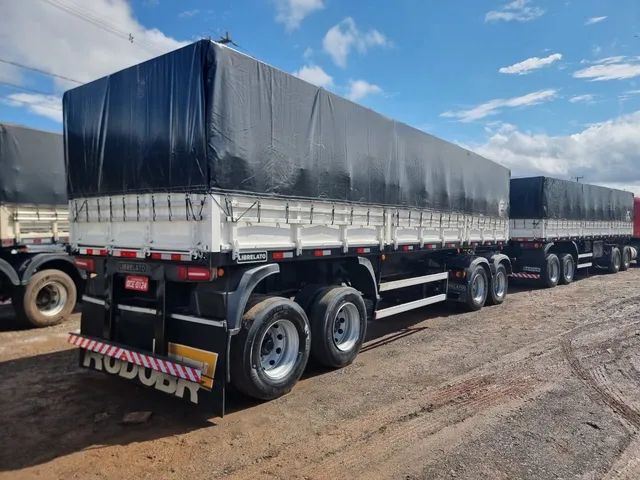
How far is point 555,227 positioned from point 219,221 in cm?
1347

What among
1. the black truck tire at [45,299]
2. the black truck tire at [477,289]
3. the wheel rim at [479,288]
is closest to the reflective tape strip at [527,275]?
the black truck tire at [477,289]

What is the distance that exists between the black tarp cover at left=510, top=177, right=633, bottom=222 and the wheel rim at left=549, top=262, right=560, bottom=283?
1534mm

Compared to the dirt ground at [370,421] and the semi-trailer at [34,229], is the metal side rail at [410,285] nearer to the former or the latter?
the dirt ground at [370,421]

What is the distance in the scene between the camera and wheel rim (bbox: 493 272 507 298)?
10.8 m

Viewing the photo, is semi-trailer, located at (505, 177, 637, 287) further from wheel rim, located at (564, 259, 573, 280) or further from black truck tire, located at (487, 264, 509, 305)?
black truck tire, located at (487, 264, 509, 305)

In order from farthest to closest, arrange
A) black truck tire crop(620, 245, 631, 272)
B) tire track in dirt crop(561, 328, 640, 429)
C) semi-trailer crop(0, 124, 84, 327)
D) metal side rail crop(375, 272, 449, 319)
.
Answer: black truck tire crop(620, 245, 631, 272), semi-trailer crop(0, 124, 84, 327), metal side rail crop(375, 272, 449, 319), tire track in dirt crop(561, 328, 640, 429)

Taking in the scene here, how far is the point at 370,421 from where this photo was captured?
4363mm

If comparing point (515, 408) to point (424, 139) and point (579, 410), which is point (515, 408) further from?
point (424, 139)

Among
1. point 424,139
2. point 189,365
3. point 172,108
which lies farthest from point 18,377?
point 424,139

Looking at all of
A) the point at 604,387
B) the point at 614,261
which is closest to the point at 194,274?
the point at 604,387

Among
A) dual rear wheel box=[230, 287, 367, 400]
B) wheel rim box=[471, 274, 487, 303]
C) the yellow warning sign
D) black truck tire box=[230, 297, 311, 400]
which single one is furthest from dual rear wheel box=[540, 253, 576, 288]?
the yellow warning sign

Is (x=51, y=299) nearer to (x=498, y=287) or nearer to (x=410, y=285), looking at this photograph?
(x=410, y=285)

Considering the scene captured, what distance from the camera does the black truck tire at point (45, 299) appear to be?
7836 millimetres

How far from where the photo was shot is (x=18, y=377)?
5.52 m
